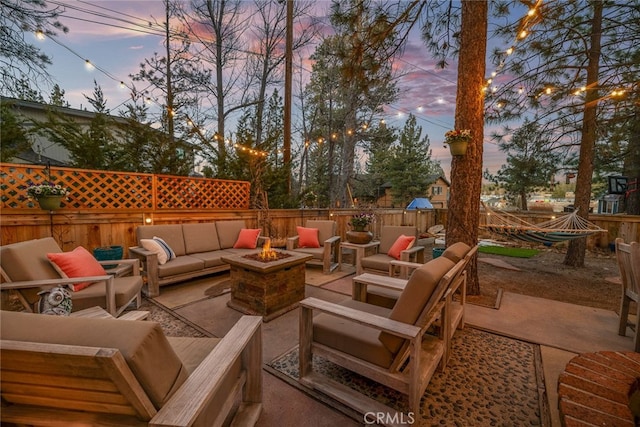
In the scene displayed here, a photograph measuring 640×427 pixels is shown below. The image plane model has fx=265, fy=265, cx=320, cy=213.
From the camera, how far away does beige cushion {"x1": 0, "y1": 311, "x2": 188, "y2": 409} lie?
0.75 meters

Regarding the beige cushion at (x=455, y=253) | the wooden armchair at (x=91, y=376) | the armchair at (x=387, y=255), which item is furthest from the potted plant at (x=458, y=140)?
the wooden armchair at (x=91, y=376)

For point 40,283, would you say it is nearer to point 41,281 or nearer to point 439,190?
point 41,281

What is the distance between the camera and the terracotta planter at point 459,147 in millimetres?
3223

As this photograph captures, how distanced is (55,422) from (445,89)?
28.0 feet

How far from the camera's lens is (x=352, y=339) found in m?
1.64

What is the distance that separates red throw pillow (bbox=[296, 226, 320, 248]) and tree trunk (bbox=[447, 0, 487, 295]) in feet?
7.26

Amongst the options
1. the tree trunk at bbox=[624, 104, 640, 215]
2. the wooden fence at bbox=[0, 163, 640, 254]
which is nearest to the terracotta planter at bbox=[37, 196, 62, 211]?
the wooden fence at bbox=[0, 163, 640, 254]

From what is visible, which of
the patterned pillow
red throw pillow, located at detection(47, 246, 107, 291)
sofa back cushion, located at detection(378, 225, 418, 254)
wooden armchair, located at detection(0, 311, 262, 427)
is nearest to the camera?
wooden armchair, located at detection(0, 311, 262, 427)

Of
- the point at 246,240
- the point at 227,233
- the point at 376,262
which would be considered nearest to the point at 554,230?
the point at 376,262

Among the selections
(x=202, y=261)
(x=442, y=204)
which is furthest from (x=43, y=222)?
(x=442, y=204)

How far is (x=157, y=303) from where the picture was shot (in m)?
3.13

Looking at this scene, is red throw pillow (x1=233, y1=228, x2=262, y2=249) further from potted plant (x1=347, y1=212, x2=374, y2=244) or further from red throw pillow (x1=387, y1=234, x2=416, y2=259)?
red throw pillow (x1=387, y1=234, x2=416, y2=259)

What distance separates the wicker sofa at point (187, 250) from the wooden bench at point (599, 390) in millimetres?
3573

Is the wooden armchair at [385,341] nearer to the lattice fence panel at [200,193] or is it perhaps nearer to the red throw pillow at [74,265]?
the red throw pillow at [74,265]
